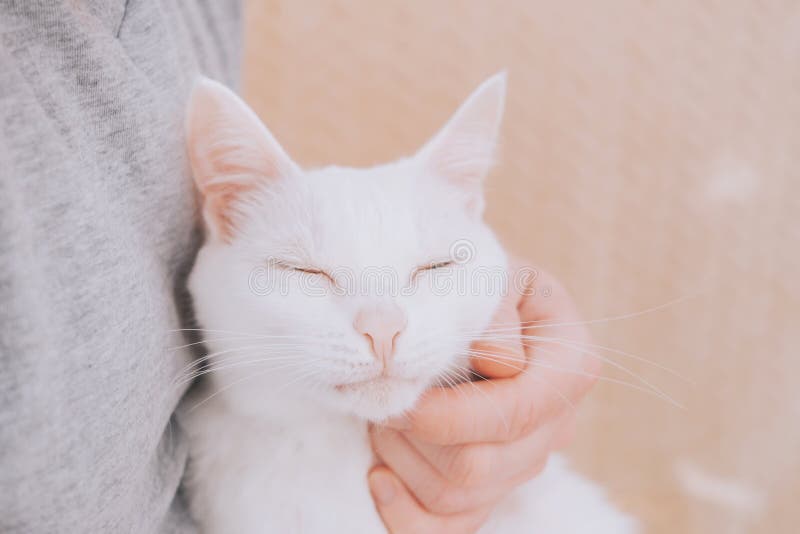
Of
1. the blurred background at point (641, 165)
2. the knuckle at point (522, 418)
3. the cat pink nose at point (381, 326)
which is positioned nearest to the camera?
the cat pink nose at point (381, 326)

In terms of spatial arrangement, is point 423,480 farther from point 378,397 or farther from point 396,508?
point 378,397

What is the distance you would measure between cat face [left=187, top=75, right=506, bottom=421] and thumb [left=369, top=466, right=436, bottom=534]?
0.11 m

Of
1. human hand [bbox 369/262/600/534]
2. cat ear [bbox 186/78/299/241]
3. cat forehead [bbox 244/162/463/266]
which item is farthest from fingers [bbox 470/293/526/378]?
cat ear [bbox 186/78/299/241]

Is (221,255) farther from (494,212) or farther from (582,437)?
(582,437)

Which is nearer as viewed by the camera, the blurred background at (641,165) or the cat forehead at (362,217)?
the cat forehead at (362,217)

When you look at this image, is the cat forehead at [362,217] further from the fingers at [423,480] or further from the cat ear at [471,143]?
the fingers at [423,480]

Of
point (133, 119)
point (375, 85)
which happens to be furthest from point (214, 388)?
point (375, 85)

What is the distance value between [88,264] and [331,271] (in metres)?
0.22

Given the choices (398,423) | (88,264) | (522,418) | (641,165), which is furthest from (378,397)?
(641,165)

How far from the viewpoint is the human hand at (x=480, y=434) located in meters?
0.63

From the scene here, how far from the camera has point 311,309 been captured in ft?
1.95

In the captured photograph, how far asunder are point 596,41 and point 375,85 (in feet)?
1.77

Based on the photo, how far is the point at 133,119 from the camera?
56cm

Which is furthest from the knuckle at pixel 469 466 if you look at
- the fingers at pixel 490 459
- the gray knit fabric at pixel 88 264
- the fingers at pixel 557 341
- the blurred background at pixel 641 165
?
the blurred background at pixel 641 165
